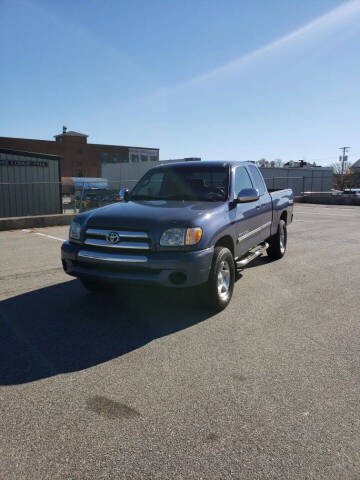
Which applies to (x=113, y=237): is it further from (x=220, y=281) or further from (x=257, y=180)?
(x=257, y=180)

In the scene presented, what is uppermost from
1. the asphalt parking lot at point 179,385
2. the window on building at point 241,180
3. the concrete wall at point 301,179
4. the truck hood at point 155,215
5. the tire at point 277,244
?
the concrete wall at point 301,179

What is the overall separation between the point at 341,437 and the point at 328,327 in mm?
1907

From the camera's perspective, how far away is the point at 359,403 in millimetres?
2682

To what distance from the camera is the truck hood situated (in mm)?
4114

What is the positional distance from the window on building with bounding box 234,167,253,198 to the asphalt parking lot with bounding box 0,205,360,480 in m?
1.49

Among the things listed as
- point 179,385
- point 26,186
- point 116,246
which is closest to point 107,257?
point 116,246

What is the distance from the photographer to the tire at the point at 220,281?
14.1ft

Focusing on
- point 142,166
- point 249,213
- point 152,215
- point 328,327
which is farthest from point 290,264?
point 142,166

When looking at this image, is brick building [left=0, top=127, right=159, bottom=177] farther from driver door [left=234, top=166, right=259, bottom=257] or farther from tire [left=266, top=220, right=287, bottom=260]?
driver door [left=234, top=166, right=259, bottom=257]

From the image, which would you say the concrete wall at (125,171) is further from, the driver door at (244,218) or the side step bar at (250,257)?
the driver door at (244,218)

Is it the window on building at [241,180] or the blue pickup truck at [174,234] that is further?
the window on building at [241,180]

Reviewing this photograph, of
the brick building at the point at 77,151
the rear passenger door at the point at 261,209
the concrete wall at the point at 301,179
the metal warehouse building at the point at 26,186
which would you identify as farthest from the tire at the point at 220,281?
A: the brick building at the point at 77,151

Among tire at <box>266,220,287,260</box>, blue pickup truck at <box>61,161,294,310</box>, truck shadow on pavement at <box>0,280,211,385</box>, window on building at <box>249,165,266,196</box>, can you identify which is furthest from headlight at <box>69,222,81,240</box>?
tire at <box>266,220,287,260</box>

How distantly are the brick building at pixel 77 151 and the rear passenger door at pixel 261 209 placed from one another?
219 ft
